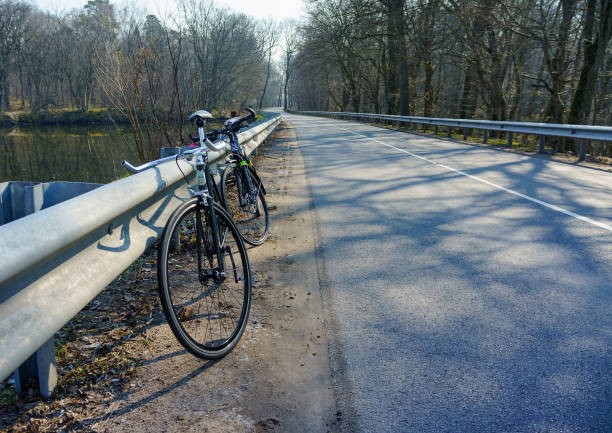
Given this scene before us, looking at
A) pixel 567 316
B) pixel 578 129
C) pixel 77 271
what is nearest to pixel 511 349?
pixel 567 316

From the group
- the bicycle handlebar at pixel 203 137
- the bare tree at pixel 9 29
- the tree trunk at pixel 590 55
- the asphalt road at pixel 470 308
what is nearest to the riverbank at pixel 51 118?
the bare tree at pixel 9 29

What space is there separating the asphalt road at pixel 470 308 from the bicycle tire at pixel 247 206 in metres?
0.74

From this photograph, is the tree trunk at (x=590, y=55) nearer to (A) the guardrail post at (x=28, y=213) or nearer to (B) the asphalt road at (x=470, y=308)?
(B) the asphalt road at (x=470, y=308)

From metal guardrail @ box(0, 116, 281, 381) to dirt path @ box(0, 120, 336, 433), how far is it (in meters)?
0.56

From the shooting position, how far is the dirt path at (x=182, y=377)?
2332mm

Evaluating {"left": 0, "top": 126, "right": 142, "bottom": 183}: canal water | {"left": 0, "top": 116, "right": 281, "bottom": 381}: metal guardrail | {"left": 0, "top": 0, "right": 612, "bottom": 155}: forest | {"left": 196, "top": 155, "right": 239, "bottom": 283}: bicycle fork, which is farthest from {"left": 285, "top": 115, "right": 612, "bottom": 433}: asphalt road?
{"left": 0, "top": 126, "right": 142, "bottom": 183}: canal water

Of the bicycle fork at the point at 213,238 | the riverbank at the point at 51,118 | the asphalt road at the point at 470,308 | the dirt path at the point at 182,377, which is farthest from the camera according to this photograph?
the riverbank at the point at 51,118

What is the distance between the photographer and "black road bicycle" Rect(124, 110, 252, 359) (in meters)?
2.95

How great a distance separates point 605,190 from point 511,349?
6.04 metres

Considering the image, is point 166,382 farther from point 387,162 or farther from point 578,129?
point 578,129

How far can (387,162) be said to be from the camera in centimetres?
1164

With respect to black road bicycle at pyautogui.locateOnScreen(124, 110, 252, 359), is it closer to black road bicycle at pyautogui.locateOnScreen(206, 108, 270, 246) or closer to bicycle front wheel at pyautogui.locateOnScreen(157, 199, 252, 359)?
bicycle front wheel at pyautogui.locateOnScreen(157, 199, 252, 359)

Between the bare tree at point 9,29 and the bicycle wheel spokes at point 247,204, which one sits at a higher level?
the bare tree at point 9,29

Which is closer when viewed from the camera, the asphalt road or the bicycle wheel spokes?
the asphalt road
